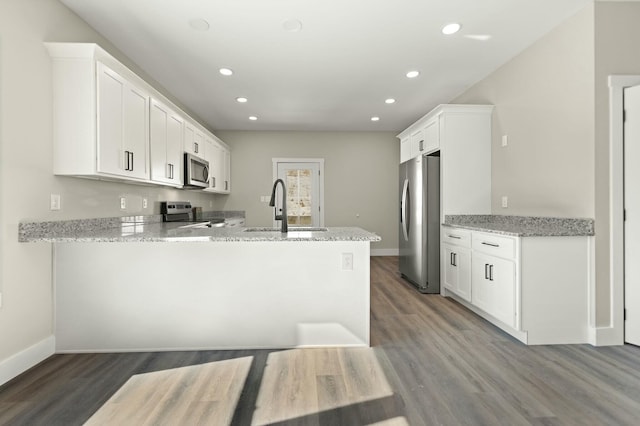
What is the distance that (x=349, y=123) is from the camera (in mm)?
6098

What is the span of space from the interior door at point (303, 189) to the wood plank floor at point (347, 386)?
430 cm

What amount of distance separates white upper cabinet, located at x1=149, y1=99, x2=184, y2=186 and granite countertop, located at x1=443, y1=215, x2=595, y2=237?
3.23 meters

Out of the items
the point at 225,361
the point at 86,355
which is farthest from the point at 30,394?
the point at 225,361

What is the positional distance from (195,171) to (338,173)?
3.15 m

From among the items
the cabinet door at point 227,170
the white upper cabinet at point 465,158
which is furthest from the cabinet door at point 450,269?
the cabinet door at point 227,170

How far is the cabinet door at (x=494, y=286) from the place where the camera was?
2594 millimetres

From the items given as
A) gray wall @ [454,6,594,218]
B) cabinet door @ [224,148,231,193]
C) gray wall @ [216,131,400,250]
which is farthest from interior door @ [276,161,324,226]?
gray wall @ [454,6,594,218]

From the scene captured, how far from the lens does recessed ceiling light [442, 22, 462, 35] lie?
2.78 metres

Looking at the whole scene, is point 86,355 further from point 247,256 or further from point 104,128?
point 104,128

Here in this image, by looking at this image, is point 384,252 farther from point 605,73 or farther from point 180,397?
point 180,397

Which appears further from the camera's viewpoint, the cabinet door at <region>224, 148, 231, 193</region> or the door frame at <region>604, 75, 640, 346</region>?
the cabinet door at <region>224, 148, 231, 193</region>

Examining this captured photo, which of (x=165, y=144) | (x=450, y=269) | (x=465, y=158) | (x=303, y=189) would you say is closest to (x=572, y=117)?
(x=465, y=158)

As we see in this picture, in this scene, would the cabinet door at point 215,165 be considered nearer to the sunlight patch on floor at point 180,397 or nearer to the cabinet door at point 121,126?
the cabinet door at point 121,126

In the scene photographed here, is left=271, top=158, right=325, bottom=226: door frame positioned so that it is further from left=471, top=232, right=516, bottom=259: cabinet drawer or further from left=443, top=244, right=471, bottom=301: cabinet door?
left=471, top=232, right=516, bottom=259: cabinet drawer
